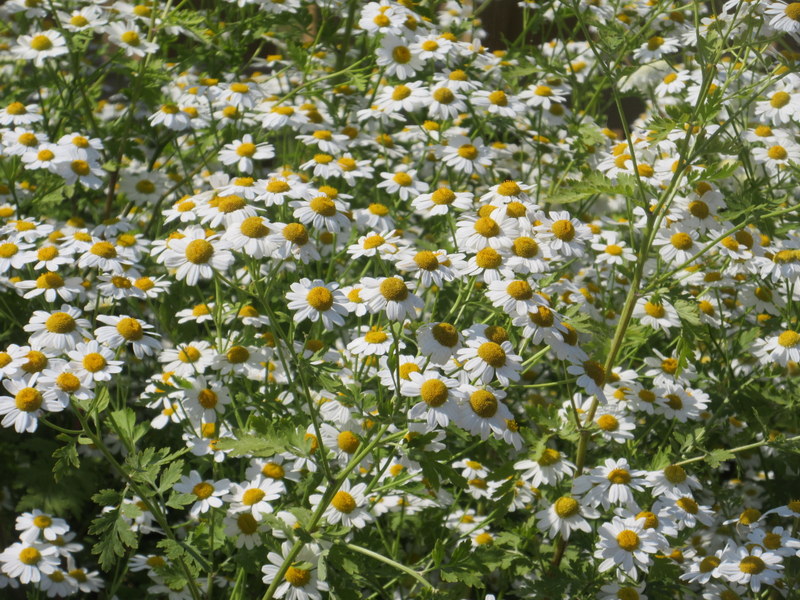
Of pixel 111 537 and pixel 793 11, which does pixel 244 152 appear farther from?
pixel 793 11

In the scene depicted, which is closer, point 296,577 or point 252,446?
point 252,446

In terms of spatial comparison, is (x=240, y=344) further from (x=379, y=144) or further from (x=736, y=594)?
(x=736, y=594)

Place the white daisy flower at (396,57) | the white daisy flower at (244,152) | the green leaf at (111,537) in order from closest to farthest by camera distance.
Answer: the green leaf at (111,537)
the white daisy flower at (244,152)
the white daisy flower at (396,57)

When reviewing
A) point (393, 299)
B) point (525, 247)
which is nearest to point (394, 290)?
point (393, 299)

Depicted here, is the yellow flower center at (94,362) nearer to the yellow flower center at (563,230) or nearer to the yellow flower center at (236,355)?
the yellow flower center at (236,355)

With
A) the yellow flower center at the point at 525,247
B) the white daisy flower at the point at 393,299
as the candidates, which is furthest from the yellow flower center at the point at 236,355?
the yellow flower center at the point at 525,247

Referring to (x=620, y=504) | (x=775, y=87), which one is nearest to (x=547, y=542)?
(x=620, y=504)

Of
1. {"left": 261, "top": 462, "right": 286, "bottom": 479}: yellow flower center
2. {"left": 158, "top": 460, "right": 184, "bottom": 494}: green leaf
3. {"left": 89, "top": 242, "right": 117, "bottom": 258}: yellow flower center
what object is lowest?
{"left": 261, "top": 462, "right": 286, "bottom": 479}: yellow flower center

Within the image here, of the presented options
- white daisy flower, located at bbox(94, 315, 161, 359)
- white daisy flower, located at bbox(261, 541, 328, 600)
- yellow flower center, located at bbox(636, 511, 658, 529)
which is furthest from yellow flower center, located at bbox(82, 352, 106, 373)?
yellow flower center, located at bbox(636, 511, 658, 529)

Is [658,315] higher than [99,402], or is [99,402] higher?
[658,315]

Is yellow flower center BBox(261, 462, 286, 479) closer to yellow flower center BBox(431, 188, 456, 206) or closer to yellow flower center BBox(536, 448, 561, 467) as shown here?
yellow flower center BBox(536, 448, 561, 467)

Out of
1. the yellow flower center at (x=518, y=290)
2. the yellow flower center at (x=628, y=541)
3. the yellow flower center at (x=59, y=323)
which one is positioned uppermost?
the yellow flower center at (x=518, y=290)

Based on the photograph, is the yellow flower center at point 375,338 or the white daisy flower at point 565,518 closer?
the yellow flower center at point 375,338

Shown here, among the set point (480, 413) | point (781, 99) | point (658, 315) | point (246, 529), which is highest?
point (781, 99)
